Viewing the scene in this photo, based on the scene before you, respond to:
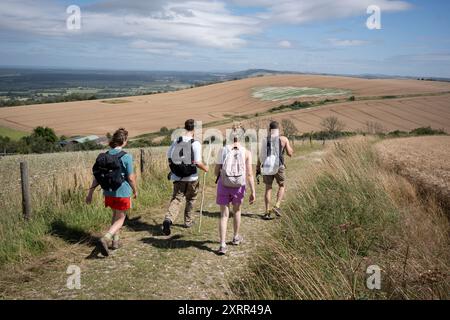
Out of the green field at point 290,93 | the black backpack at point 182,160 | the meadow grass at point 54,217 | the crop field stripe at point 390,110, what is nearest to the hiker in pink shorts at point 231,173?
the black backpack at point 182,160

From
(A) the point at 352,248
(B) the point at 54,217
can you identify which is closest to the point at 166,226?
(B) the point at 54,217

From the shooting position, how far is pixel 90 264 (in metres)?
5.15

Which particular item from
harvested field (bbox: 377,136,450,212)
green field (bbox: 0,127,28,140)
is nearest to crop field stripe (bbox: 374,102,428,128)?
harvested field (bbox: 377,136,450,212)

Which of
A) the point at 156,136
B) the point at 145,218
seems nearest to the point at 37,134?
the point at 156,136

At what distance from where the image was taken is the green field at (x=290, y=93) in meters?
65.9

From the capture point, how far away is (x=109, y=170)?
17.0ft

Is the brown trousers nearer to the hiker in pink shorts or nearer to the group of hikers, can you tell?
the group of hikers

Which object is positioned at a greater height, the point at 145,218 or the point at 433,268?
the point at 433,268

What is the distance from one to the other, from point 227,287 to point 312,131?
41.8 metres

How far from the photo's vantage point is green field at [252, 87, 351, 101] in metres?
65.9

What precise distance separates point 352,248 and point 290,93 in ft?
220

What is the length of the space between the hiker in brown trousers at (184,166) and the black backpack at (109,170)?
3.70 feet

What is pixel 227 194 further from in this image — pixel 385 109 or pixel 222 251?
pixel 385 109
